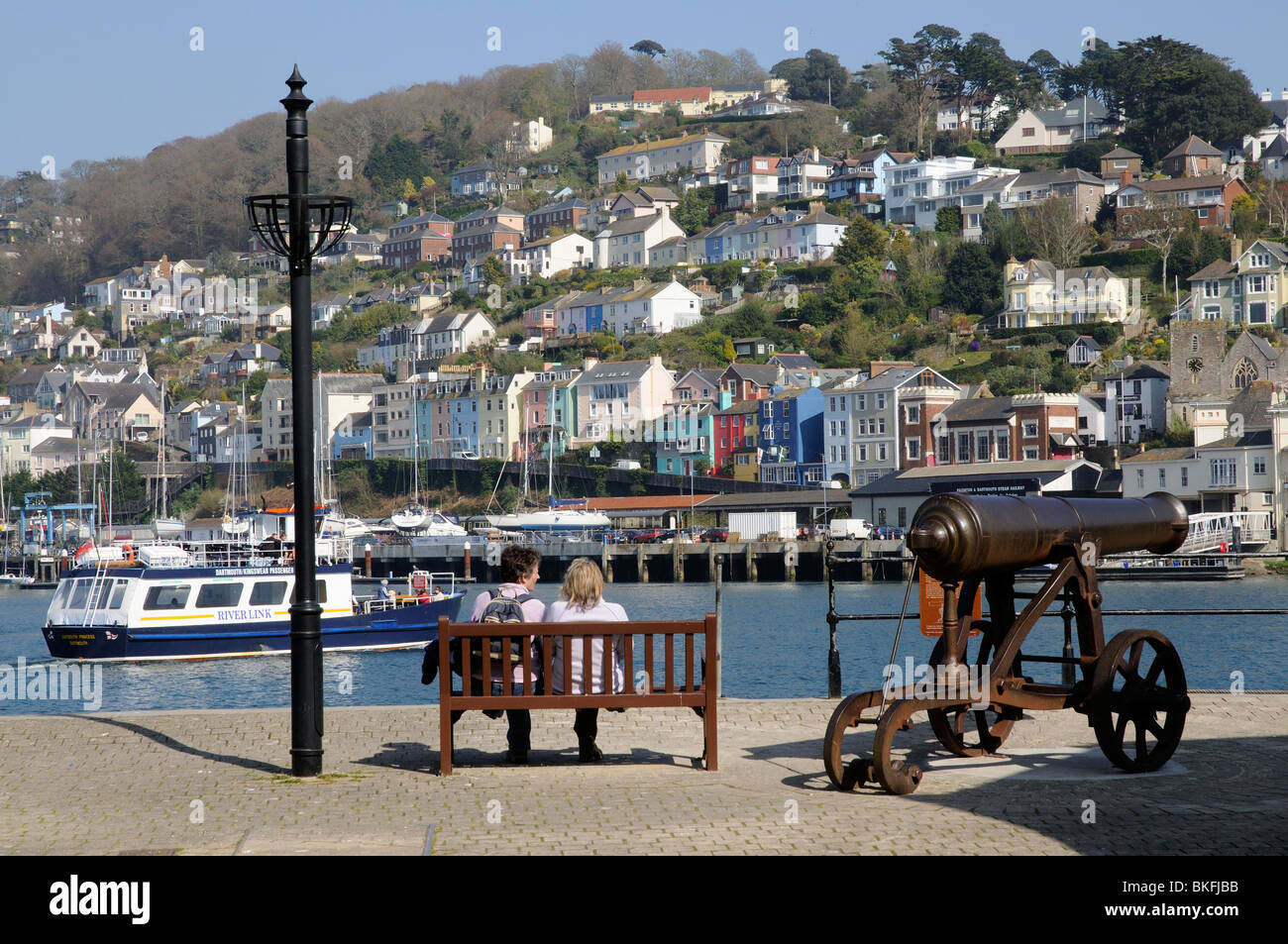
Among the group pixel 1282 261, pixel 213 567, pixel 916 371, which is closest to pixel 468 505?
pixel 916 371

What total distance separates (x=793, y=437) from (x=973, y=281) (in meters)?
27.8

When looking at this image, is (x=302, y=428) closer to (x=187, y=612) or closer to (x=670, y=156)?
(x=187, y=612)

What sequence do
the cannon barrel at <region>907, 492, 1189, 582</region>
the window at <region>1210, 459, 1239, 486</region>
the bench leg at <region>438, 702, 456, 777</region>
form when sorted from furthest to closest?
the window at <region>1210, 459, 1239, 486</region> < the bench leg at <region>438, 702, 456, 777</region> < the cannon barrel at <region>907, 492, 1189, 582</region>

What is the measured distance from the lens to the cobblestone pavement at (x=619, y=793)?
7.45 m

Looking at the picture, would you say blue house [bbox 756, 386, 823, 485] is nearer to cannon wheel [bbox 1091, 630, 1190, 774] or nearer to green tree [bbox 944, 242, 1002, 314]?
green tree [bbox 944, 242, 1002, 314]

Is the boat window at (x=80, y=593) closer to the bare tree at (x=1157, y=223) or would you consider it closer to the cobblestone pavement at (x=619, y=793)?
the cobblestone pavement at (x=619, y=793)

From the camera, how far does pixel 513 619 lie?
32.0ft

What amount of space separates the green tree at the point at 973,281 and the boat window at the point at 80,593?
90716 mm

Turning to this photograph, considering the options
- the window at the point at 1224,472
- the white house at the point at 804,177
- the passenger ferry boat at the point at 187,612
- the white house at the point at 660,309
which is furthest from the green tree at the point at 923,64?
the passenger ferry boat at the point at 187,612

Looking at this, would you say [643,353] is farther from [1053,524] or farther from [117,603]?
[1053,524]

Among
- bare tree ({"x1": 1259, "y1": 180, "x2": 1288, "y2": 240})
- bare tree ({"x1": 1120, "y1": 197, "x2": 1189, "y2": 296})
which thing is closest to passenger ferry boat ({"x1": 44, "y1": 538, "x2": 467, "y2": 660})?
bare tree ({"x1": 1120, "y1": 197, "x2": 1189, "y2": 296})

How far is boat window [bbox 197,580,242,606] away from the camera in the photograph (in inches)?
1457

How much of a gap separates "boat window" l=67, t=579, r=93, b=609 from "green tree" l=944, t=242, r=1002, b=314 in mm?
90716

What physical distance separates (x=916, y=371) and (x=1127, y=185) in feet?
152
